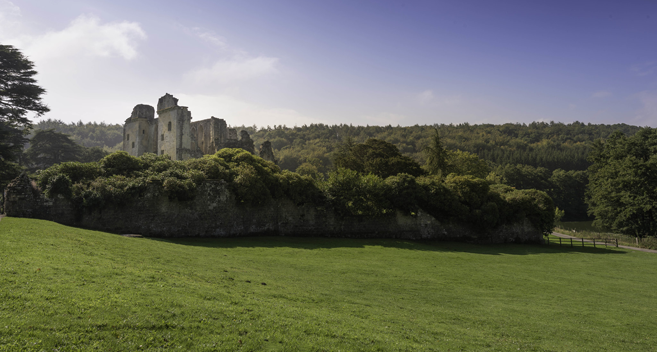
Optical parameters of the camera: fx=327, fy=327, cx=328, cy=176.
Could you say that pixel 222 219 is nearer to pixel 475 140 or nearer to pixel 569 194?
pixel 569 194

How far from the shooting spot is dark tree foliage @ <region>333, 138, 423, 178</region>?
38.7 m

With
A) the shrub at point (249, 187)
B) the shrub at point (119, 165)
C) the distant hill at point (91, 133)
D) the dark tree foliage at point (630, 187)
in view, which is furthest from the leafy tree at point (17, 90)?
the distant hill at point (91, 133)

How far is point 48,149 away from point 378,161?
55553 millimetres

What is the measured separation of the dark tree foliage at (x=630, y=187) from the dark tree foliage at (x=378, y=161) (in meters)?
24.2

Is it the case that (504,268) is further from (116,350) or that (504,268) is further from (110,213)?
(110,213)

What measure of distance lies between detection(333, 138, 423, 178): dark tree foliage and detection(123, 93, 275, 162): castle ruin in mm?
10870

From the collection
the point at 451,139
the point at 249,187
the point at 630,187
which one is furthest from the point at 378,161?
the point at 451,139

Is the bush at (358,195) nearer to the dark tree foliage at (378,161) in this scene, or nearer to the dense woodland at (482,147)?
the dark tree foliage at (378,161)

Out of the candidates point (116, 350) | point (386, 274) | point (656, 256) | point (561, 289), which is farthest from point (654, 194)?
point (116, 350)

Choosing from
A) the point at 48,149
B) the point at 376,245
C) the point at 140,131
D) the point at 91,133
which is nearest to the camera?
the point at 376,245

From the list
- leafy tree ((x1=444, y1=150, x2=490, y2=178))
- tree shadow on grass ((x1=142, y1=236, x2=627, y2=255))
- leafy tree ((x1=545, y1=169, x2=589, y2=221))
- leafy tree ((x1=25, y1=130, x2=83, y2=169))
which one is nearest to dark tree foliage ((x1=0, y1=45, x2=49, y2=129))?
leafy tree ((x1=25, y1=130, x2=83, y2=169))

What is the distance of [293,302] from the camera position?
31.4 feet

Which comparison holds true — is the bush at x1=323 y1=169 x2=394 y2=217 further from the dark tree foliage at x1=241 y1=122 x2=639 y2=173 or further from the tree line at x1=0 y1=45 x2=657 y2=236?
the dark tree foliage at x1=241 y1=122 x2=639 y2=173

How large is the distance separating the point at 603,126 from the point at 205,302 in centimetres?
20595
